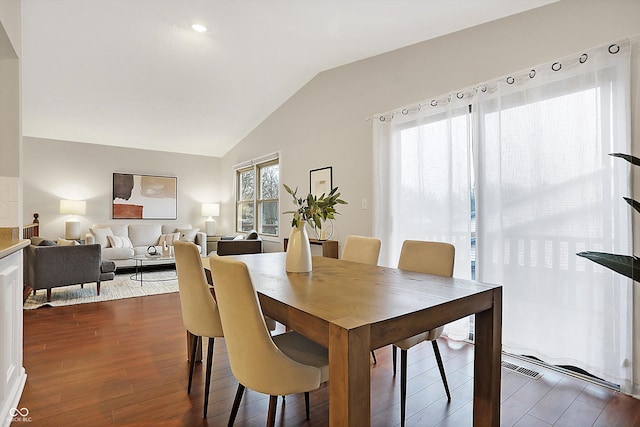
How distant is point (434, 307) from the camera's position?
133 cm

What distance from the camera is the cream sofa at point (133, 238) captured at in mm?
5801

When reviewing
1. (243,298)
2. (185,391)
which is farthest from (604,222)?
(185,391)

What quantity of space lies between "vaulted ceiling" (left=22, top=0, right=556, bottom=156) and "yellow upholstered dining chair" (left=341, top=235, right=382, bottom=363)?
184cm

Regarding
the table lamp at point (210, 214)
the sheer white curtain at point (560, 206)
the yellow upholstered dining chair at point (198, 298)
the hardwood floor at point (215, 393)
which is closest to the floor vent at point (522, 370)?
the hardwood floor at point (215, 393)

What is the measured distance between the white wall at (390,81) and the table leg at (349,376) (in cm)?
253

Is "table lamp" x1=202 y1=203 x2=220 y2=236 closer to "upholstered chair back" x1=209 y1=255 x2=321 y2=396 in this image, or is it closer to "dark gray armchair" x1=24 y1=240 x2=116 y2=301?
"dark gray armchair" x1=24 y1=240 x2=116 y2=301

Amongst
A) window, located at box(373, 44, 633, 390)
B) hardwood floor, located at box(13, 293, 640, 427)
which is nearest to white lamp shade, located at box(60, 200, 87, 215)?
hardwood floor, located at box(13, 293, 640, 427)

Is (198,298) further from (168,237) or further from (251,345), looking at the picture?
(168,237)

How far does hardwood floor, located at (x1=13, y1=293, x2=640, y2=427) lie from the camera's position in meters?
1.82

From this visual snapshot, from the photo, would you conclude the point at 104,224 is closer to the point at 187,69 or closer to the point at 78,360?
the point at 187,69

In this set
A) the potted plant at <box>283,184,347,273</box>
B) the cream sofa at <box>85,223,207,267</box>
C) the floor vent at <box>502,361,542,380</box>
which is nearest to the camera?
the potted plant at <box>283,184,347,273</box>

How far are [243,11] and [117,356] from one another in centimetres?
299

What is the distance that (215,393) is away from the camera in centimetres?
206

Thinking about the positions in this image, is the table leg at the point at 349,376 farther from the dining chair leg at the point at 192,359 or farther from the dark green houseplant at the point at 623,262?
the dining chair leg at the point at 192,359
